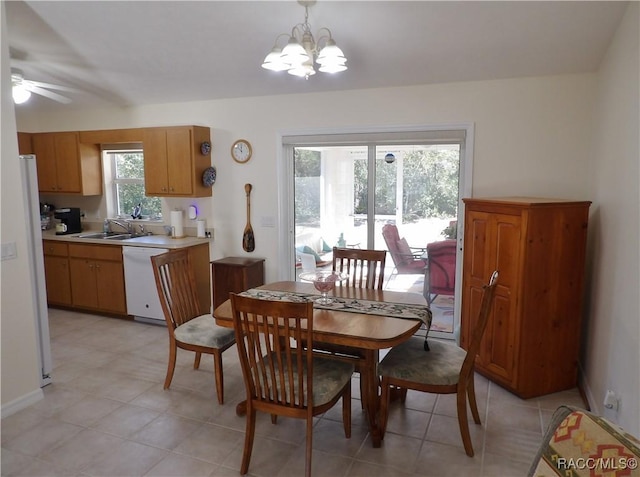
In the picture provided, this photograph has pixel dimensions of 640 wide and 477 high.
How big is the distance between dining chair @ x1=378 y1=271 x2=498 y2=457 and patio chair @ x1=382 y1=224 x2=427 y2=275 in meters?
1.74

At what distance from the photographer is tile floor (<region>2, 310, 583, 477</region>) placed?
8.08 feet

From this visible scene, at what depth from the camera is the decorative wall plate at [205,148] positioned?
4773 millimetres

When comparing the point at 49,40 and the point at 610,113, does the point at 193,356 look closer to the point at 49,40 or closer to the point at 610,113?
the point at 49,40

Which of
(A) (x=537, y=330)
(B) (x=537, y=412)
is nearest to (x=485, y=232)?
(A) (x=537, y=330)

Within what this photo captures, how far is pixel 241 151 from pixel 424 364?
3.03 metres

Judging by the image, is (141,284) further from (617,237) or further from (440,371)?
(617,237)

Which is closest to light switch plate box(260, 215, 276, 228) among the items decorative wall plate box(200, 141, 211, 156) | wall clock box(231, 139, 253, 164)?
wall clock box(231, 139, 253, 164)

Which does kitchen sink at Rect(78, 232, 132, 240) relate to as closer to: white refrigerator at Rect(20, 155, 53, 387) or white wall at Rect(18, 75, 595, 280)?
white wall at Rect(18, 75, 595, 280)

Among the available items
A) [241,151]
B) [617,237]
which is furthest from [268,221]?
[617,237]

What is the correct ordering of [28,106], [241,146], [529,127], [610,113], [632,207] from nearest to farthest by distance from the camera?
[632,207] < [610,113] < [529,127] < [241,146] < [28,106]

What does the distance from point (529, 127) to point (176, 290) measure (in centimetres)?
307

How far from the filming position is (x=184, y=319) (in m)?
3.48

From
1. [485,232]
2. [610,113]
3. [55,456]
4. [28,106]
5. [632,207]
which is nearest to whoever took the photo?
[632,207]

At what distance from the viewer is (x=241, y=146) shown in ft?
15.6
